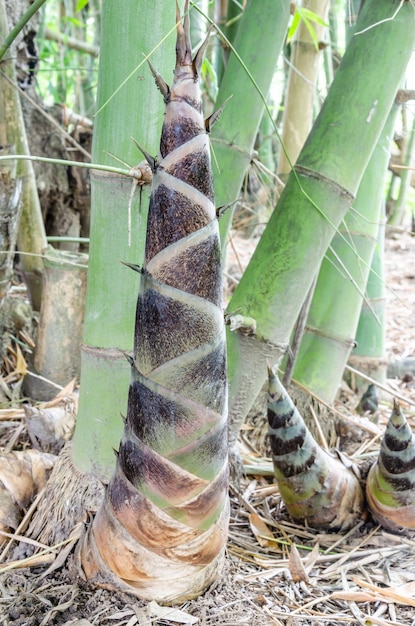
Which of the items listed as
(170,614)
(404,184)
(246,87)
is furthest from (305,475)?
(404,184)

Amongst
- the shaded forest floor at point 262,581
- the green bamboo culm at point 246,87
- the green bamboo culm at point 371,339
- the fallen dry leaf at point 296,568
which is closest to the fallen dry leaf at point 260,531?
the shaded forest floor at point 262,581

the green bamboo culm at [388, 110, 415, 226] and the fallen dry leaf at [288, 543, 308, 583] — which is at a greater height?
the green bamboo culm at [388, 110, 415, 226]

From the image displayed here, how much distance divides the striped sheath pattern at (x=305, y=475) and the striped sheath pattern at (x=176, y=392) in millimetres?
343

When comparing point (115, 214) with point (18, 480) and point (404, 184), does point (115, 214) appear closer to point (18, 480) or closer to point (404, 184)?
point (18, 480)

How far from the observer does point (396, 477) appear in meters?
1.26

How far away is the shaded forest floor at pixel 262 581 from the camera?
0.90 m

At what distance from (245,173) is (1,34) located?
0.86m

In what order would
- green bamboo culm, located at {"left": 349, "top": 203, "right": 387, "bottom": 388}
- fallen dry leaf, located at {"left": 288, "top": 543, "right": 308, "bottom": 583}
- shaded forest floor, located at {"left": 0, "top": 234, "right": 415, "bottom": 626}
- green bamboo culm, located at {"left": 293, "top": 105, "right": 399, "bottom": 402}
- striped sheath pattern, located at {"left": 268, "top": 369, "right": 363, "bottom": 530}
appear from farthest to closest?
green bamboo culm, located at {"left": 349, "top": 203, "right": 387, "bottom": 388}, green bamboo culm, located at {"left": 293, "top": 105, "right": 399, "bottom": 402}, striped sheath pattern, located at {"left": 268, "top": 369, "right": 363, "bottom": 530}, fallen dry leaf, located at {"left": 288, "top": 543, "right": 308, "bottom": 583}, shaded forest floor, located at {"left": 0, "top": 234, "right": 415, "bottom": 626}

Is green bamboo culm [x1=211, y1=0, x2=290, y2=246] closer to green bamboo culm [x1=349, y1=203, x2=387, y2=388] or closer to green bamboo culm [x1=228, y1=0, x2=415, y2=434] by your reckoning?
green bamboo culm [x1=228, y1=0, x2=415, y2=434]

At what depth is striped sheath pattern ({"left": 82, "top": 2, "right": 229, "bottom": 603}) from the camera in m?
0.80

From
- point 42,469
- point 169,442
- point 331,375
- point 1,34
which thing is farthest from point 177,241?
point 1,34

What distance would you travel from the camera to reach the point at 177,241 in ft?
2.65

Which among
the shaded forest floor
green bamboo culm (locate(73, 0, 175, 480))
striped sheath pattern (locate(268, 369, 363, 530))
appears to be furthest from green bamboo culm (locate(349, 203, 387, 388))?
green bamboo culm (locate(73, 0, 175, 480))

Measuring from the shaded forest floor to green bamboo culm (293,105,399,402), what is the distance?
0.25 meters
